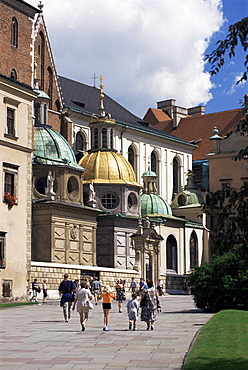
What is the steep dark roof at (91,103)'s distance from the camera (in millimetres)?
74750

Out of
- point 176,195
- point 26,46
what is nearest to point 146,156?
point 176,195

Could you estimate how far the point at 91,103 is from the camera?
78.4 m

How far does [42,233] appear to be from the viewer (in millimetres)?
53844

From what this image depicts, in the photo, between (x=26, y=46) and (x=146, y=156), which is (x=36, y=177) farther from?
(x=146, y=156)

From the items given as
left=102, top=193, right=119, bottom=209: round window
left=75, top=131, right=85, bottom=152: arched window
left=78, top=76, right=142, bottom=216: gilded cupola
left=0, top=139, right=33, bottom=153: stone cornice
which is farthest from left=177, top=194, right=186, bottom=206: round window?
left=0, top=139, right=33, bottom=153: stone cornice

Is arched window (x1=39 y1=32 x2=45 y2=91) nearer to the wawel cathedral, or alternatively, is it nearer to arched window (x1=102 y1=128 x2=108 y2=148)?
the wawel cathedral

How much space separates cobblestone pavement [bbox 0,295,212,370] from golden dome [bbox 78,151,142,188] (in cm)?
3692

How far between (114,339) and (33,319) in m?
7.97

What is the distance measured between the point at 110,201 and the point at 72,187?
6.90 m

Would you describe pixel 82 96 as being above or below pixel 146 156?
above

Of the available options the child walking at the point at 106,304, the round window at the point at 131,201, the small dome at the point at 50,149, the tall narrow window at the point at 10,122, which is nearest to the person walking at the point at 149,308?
the child walking at the point at 106,304

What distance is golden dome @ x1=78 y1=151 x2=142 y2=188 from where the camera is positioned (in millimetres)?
65062

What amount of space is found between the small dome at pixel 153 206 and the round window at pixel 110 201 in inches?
283

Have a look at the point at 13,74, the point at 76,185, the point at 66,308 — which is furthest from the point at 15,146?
the point at 76,185
